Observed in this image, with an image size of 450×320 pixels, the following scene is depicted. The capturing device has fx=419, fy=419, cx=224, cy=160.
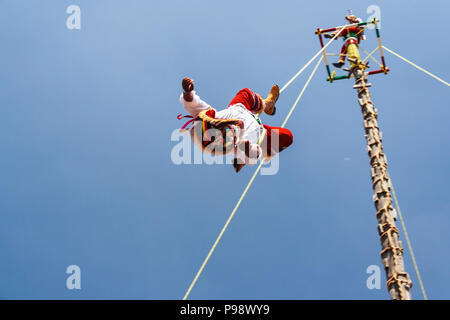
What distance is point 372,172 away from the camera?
554 cm

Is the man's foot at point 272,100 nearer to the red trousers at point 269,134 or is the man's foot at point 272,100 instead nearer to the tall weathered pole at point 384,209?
the red trousers at point 269,134

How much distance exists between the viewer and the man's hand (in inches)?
211

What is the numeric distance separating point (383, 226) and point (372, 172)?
0.84m

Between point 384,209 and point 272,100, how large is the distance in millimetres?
2339

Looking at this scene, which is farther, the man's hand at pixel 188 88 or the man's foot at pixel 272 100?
the man's foot at pixel 272 100

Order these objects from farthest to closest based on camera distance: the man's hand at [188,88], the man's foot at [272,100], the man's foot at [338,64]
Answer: the man's foot at [338,64] < the man's foot at [272,100] < the man's hand at [188,88]

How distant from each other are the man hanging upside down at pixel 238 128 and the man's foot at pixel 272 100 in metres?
0.15

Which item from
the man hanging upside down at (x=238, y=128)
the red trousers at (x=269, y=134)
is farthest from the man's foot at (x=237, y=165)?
Answer: the red trousers at (x=269, y=134)

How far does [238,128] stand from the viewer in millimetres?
5273

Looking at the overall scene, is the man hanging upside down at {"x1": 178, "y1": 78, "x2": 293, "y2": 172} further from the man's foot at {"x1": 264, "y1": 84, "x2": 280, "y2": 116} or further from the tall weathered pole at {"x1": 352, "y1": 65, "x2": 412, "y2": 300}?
the tall weathered pole at {"x1": 352, "y1": 65, "x2": 412, "y2": 300}

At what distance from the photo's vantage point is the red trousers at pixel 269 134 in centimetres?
597

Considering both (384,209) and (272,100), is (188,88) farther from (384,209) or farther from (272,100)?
(384,209)
